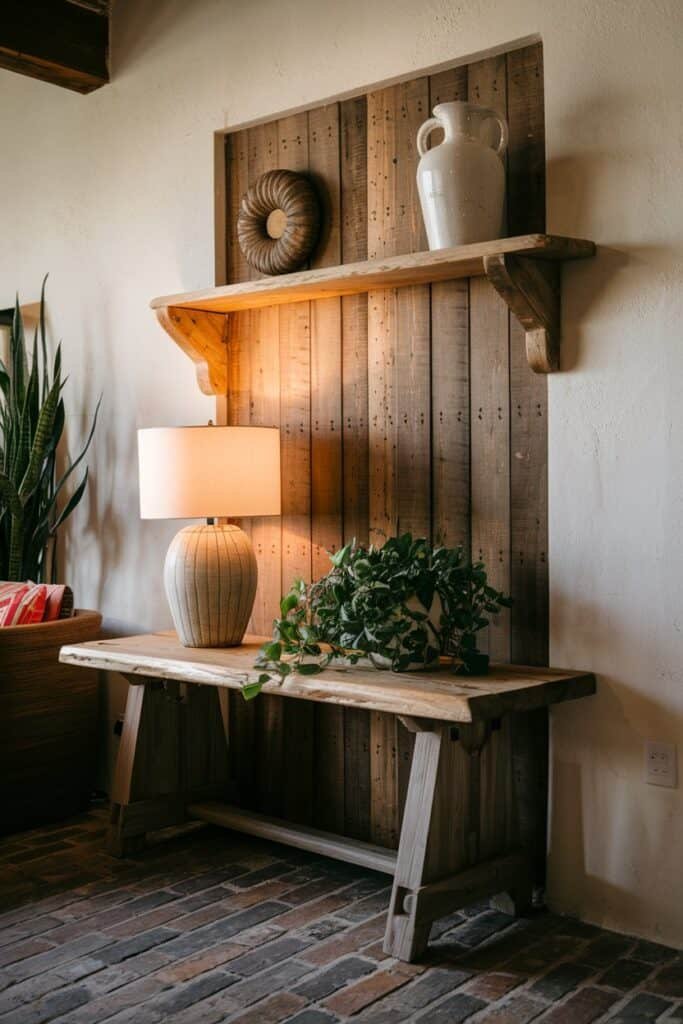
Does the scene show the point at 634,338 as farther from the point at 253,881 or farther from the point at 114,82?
the point at 114,82

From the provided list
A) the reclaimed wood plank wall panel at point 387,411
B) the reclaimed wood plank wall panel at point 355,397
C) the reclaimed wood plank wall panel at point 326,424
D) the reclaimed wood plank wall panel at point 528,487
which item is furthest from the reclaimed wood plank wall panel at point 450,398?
the reclaimed wood plank wall panel at point 326,424

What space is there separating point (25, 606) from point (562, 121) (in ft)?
7.55

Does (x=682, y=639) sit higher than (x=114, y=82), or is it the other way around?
(x=114, y=82)

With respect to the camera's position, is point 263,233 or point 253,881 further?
point 263,233

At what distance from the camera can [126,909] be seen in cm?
286

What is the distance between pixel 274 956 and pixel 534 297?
68.1 inches

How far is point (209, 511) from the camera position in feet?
10.2

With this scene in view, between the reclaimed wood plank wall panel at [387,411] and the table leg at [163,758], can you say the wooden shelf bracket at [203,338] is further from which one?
the table leg at [163,758]

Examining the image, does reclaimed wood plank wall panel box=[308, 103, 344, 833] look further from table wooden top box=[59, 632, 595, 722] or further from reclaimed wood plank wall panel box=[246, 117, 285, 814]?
table wooden top box=[59, 632, 595, 722]

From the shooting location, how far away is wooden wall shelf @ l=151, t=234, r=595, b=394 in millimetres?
2621

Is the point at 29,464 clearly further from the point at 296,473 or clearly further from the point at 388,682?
the point at 388,682

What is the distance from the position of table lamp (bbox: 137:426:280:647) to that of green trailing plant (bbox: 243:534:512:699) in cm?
38

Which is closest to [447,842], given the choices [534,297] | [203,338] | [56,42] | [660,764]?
[660,764]

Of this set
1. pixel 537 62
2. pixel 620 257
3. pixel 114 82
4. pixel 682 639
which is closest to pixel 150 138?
pixel 114 82
